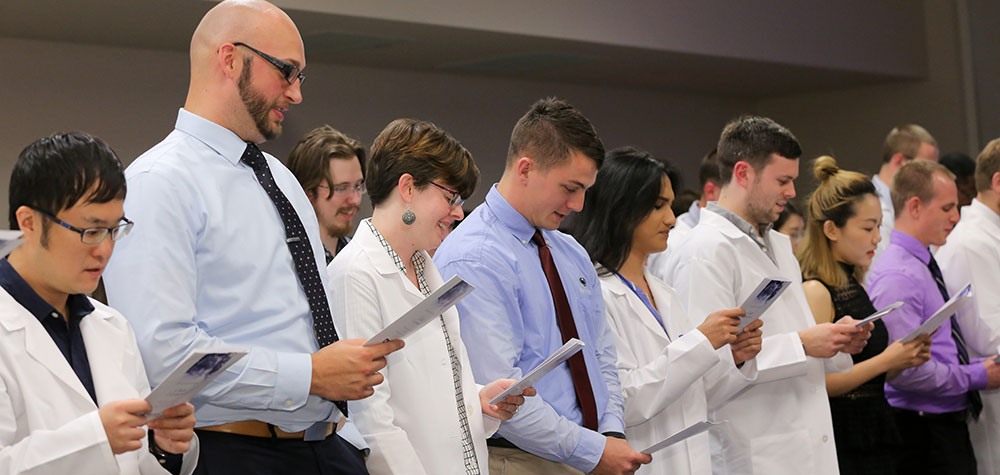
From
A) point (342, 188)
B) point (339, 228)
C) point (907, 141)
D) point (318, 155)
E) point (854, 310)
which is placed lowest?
point (854, 310)

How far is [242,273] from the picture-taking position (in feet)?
7.19

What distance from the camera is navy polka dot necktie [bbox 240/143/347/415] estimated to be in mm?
2293

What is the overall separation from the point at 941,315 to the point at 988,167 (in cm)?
136

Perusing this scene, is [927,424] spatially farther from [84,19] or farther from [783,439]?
[84,19]

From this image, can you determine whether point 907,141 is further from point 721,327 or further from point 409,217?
point 409,217

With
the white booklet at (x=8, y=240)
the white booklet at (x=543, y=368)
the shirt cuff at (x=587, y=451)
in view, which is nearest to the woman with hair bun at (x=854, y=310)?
the shirt cuff at (x=587, y=451)

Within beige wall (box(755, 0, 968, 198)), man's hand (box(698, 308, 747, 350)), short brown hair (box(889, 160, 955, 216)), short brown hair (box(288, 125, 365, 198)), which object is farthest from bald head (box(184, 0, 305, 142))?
beige wall (box(755, 0, 968, 198))

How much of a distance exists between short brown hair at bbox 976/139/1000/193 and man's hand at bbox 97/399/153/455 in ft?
13.6

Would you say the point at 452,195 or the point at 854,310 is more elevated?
the point at 452,195

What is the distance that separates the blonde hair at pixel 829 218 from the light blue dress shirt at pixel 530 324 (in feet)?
4.65

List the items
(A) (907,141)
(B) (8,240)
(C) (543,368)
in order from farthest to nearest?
(A) (907,141) → (C) (543,368) → (B) (8,240)

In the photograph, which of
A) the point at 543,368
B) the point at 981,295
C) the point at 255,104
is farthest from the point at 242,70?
the point at 981,295

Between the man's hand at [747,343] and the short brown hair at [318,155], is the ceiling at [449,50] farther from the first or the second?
the man's hand at [747,343]

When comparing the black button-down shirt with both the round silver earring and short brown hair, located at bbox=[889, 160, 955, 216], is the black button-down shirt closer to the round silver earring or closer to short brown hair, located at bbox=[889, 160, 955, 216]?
the round silver earring
